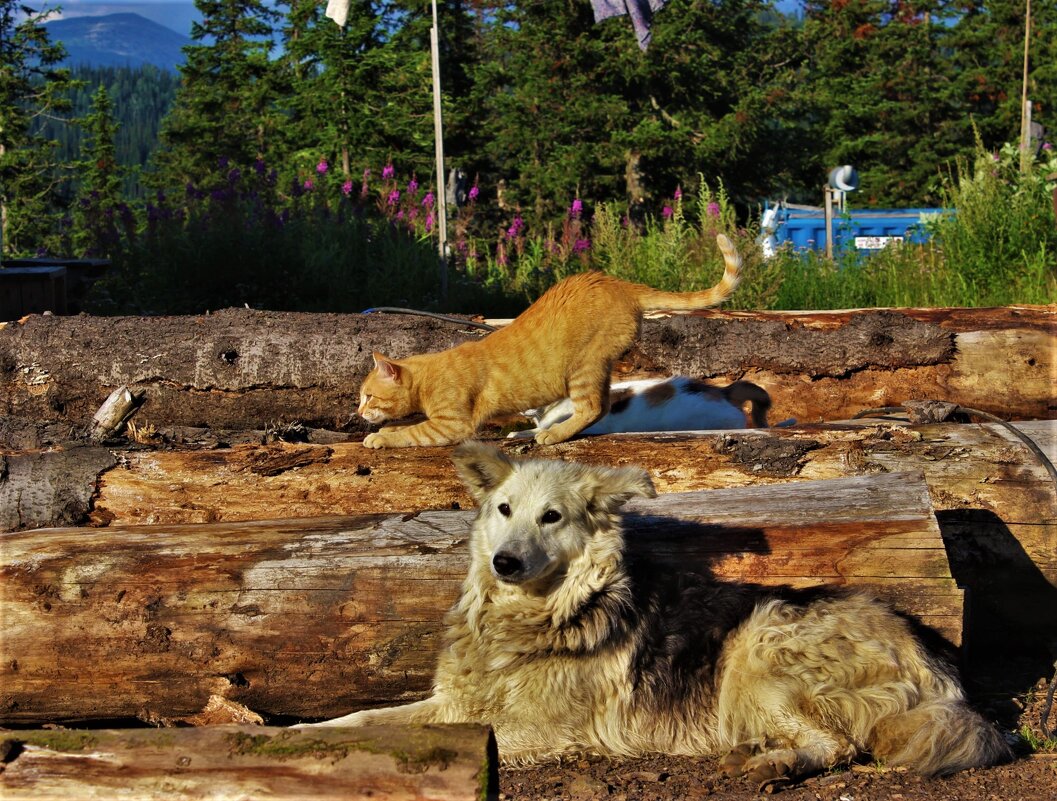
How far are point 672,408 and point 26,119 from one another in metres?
26.3

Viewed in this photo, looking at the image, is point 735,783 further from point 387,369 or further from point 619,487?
point 387,369

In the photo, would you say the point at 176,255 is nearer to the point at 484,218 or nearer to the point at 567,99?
the point at 484,218

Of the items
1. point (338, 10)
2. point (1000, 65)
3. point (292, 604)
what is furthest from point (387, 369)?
point (1000, 65)

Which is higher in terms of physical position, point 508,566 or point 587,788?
point 508,566

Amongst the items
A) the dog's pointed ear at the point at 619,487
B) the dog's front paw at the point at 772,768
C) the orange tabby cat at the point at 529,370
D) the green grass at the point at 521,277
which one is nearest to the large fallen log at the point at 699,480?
the orange tabby cat at the point at 529,370

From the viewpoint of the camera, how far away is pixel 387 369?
5.91 m

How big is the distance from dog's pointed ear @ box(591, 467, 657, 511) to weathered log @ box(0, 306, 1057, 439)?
9.85 ft

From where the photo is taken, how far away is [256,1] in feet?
104

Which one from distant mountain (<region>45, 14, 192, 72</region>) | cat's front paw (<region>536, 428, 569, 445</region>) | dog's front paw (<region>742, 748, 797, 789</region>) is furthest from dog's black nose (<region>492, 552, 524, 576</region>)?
distant mountain (<region>45, 14, 192, 72</region>)

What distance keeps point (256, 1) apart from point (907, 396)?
98.4 feet

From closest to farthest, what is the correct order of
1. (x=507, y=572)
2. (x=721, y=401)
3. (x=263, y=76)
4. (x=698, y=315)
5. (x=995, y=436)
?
1. (x=507, y=572)
2. (x=995, y=436)
3. (x=721, y=401)
4. (x=698, y=315)
5. (x=263, y=76)

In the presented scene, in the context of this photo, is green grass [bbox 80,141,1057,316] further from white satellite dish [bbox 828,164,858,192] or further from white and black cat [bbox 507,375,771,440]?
white and black cat [bbox 507,375,771,440]

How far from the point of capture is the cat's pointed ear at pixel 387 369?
19.3 feet

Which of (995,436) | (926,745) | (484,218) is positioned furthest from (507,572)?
(484,218)
